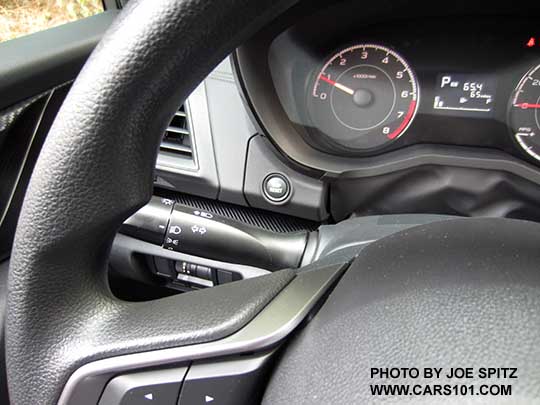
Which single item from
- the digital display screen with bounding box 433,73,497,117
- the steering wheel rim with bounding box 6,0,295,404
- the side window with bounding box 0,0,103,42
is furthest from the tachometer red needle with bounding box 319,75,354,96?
the steering wheel rim with bounding box 6,0,295,404

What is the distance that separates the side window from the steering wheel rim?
0.95 meters

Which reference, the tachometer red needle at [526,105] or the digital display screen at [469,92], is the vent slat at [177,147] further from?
the tachometer red needle at [526,105]

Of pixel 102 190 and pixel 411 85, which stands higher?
pixel 411 85

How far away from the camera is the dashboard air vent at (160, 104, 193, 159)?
3.73 feet

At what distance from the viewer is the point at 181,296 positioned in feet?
1.62

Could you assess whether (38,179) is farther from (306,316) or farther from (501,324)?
(501,324)

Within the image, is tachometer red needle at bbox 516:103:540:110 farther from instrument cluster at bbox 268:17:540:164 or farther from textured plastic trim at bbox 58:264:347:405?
textured plastic trim at bbox 58:264:347:405

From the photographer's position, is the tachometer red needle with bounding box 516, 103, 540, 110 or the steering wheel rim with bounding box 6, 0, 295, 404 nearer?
the steering wheel rim with bounding box 6, 0, 295, 404

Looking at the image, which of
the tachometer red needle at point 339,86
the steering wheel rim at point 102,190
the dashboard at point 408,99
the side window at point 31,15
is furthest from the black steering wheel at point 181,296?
the side window at point 31,15

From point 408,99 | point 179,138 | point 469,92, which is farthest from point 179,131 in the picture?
point 469,92

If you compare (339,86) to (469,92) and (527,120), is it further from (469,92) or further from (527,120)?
(527,120)

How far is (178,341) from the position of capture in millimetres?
459

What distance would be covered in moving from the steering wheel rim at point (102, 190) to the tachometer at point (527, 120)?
2.51 feet

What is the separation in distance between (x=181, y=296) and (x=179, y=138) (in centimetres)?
71
